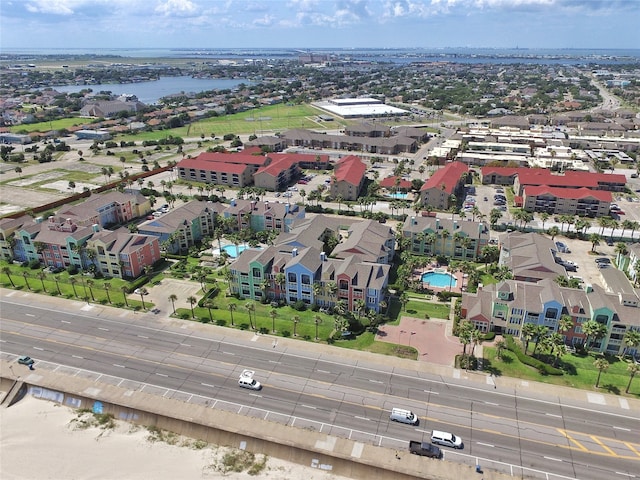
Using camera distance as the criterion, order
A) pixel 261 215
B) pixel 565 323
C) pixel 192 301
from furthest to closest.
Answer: pixel 261 215 < pixel 192 301 < pixel 565 323

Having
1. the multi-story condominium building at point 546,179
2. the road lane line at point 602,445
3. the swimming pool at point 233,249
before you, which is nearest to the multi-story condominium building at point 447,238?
the swimming pool at point 233,249

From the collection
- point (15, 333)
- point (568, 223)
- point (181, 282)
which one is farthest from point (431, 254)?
point (15, 333)

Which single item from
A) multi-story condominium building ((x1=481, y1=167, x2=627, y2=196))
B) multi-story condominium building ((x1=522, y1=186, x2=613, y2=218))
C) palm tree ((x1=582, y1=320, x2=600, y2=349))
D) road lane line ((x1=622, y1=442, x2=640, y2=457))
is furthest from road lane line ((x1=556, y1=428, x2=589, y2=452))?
multi-story condominium building ((x1=481, y1=167, x2=627, y2=196))

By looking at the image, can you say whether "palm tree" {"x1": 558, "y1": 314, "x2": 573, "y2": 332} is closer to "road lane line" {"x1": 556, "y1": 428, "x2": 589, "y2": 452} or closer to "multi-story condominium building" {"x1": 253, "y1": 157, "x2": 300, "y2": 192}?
"road lane line" {"x1": 556, "y1": 428, "x2": 589, "y2": 452}

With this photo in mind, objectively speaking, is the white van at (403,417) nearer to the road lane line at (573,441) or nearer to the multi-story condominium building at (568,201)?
the road lane line at (573,441)

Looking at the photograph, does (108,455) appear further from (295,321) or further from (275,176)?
(275,176)

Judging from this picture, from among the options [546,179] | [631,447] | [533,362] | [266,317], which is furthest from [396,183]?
[631,447]
